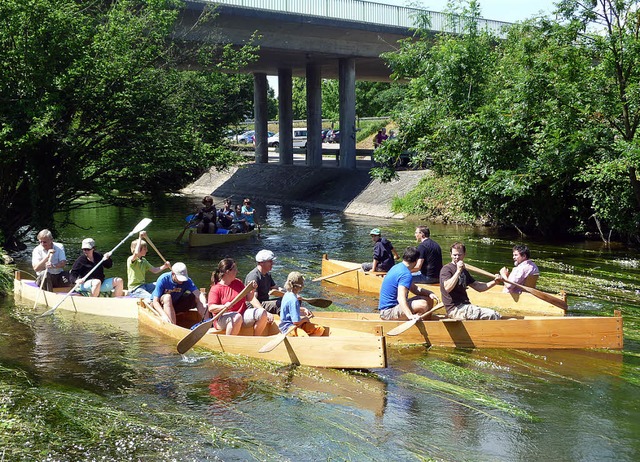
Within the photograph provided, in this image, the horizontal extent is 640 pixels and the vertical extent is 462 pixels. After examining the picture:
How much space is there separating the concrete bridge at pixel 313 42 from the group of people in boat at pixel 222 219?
5.58 meters

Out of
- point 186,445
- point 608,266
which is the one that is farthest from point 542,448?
point 608,266

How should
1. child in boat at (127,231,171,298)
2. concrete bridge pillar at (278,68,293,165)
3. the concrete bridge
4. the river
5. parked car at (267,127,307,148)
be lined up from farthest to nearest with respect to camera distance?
1. parked car at (267,127,307,148)
2. concrete bridge pillar at (278,68,293,165)
3. the concrete bridge
4. child in boat at (127,231,171,298)
5. the river

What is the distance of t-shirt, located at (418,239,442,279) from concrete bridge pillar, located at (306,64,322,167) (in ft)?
88.4

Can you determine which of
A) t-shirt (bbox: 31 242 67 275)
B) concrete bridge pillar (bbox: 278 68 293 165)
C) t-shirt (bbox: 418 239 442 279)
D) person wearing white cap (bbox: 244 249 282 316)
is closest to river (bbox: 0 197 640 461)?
t-shirt (bbox: 31 242 67 275)

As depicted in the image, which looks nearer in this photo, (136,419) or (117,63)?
(136,419)

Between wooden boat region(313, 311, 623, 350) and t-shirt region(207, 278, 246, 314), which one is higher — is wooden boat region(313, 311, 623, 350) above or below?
below

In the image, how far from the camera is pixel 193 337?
10.4m

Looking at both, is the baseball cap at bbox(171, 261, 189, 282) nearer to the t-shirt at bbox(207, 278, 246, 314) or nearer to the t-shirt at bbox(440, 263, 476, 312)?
the t-shirt at bbox(207, 278, 246, 314)

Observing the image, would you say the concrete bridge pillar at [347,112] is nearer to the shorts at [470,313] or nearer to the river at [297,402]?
the river at [297,402]

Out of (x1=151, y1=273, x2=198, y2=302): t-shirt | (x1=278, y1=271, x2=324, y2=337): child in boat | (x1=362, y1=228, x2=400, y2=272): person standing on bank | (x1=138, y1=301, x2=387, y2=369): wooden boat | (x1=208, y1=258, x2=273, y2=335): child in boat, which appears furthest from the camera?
(x1=362, y1=228, x2=400, y2=272): person standing on bank

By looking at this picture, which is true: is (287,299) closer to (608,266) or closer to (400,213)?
(608,266)

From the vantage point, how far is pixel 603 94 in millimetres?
18516

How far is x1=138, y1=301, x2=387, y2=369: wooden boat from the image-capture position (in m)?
9.62

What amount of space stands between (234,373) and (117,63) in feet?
37.9
